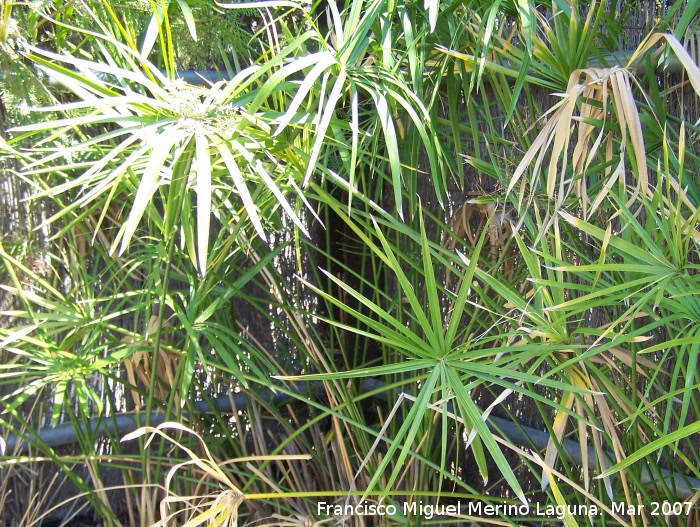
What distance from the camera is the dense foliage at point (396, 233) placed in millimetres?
830

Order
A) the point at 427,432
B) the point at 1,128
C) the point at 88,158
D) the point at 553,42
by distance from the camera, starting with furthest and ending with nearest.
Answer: the point at 1,128
the point at 88,158
the point at 427,432
the point at 553,42

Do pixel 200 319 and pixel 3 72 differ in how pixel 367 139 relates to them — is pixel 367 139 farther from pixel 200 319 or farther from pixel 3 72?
pixel 3 72

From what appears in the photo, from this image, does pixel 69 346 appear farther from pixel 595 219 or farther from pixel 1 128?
pixel 595 219

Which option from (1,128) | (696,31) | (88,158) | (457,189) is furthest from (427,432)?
(1,128)

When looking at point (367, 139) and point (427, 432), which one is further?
point (367, 139)

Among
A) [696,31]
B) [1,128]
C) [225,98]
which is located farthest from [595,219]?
[1,128]

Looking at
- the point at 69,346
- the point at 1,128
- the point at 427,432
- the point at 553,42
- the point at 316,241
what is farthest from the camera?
the point at 316,241

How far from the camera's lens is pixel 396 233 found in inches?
53.2

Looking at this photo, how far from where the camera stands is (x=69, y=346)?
53.2 inches

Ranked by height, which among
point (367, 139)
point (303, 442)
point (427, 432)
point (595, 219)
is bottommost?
Result: point (303, 442)

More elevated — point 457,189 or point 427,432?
point 457,189

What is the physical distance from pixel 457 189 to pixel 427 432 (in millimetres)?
642

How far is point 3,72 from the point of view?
45.9 inches

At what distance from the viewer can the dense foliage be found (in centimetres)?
83
